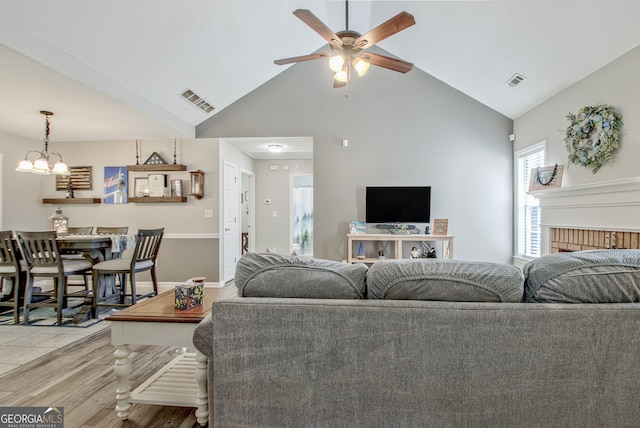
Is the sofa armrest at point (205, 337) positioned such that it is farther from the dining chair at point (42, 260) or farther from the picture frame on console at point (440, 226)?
the picture frame on console at point (440, 226)

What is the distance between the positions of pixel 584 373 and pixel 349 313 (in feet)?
2.45

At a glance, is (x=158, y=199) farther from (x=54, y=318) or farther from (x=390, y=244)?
(x=390, y=244)

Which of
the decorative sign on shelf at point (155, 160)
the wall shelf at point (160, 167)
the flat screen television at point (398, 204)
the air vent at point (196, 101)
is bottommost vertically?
the flat screen television at point (398, 204)

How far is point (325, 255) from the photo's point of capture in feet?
16.4

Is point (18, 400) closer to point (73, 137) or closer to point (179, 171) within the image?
point (179, 171)

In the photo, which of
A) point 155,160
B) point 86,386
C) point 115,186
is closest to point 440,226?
point 86,386

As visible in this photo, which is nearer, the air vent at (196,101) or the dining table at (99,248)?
the dining table at (99,248)

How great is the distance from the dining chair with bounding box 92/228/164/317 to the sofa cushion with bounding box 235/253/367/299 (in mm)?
2901

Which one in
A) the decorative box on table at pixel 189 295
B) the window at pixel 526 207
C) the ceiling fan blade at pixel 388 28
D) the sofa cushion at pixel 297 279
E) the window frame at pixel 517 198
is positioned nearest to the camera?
the sofa cushion at pixel 297 279

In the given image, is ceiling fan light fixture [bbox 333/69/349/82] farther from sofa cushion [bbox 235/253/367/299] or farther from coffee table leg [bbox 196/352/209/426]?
coffee table leg [bbox 196/352/209/426]

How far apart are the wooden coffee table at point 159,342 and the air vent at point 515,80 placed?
4102mm

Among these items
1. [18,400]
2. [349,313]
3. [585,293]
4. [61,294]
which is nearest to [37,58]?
[61,294]

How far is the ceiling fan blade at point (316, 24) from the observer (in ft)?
7.72

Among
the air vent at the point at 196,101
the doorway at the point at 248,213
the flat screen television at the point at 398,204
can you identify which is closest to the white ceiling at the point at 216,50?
the air vent at the point at 196,101
